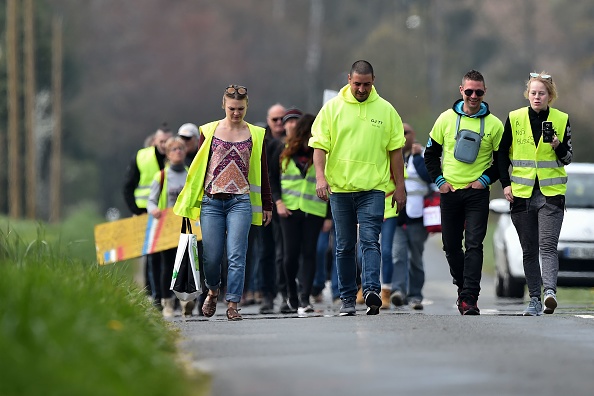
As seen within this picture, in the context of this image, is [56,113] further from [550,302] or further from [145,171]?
[550,302]

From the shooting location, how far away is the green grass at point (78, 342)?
6.76m

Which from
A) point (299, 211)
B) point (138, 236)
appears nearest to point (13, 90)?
point (138, 236)

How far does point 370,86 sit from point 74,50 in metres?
58.3

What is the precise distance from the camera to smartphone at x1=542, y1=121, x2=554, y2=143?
13.7m

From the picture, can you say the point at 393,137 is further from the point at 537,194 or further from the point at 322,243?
the point at 322,243

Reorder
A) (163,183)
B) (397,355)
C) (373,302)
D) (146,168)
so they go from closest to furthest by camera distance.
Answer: (397,355)
(373,302)
(163,183)
(146,168)

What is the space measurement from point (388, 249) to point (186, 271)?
12.6 ft

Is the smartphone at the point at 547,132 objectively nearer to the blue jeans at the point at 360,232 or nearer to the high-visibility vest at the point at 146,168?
the blue jeans at the point at 360,232

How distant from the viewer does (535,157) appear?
13953 millimetres

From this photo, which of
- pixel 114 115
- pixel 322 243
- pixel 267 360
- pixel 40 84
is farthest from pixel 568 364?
pixel 114 115

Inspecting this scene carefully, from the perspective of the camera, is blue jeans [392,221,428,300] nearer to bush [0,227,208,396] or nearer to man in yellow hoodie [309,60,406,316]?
man in yellow hoodie [309,60,406,316]

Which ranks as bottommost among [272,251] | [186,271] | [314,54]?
[186,271]

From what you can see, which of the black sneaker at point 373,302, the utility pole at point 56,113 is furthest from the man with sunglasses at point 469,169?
the utility pole at point 56,113

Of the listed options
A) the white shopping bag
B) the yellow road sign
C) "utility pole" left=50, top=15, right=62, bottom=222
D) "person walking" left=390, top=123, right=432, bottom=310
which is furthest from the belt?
"utility pole" left=50, top=15, right=62, bottom=222
